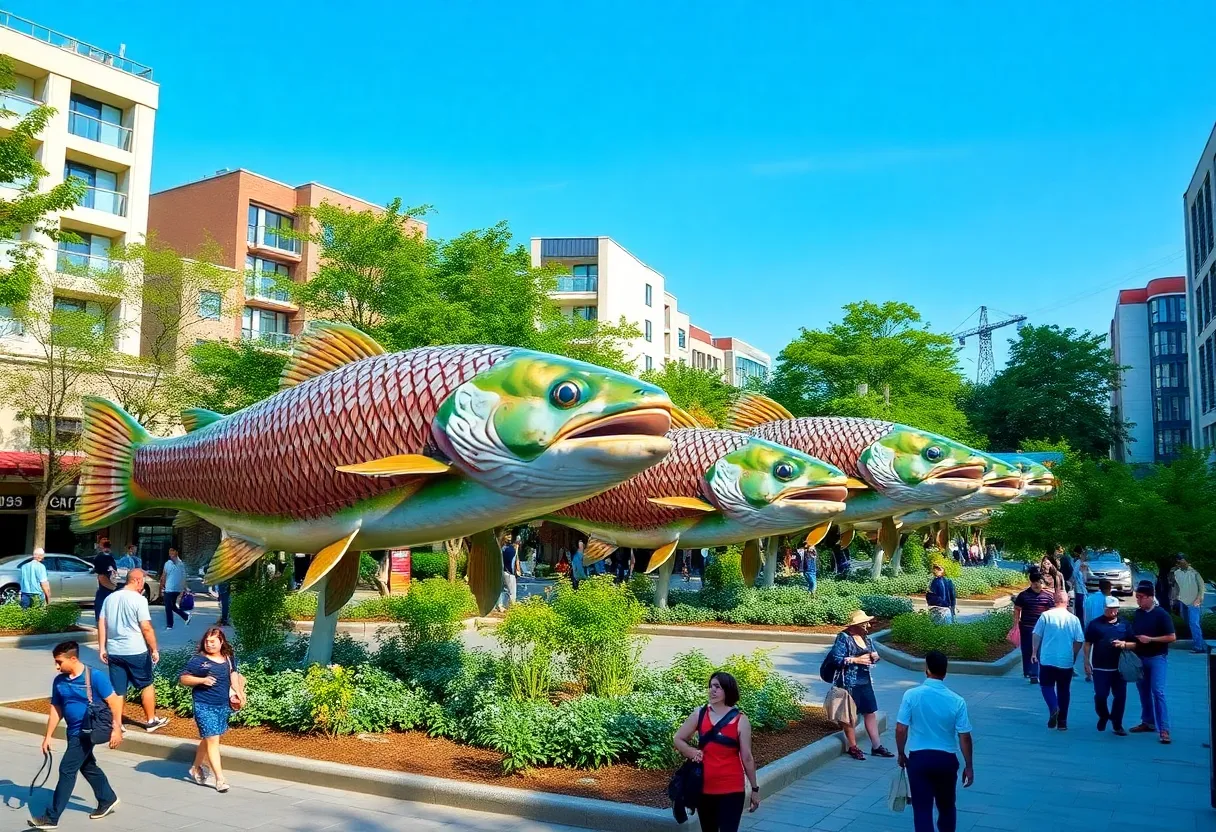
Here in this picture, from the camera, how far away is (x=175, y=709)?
9.99 metres

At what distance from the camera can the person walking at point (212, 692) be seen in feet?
24.1

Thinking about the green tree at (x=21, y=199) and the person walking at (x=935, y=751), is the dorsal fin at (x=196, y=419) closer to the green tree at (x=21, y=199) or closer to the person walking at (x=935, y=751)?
the green tree at (x=21, y=199)

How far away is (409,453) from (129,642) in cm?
371

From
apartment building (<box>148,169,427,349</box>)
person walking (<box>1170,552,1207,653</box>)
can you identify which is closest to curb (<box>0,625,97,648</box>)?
person walking (<box>1170,552,1207,653</box>)

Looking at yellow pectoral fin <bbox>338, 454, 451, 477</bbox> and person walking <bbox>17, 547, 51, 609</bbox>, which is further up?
yellow pectoral fin <bbox>338, 454, 451, 477</bbox>

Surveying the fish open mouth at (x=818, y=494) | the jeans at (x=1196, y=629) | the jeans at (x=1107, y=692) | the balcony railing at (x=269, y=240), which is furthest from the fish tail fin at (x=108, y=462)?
A: the balcony railing at (x=269, y=240)

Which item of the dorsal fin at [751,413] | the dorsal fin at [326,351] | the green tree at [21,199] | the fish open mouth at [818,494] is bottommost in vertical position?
the fish open mouth at [818,494]

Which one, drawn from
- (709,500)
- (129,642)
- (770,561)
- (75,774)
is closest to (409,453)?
(75,774)

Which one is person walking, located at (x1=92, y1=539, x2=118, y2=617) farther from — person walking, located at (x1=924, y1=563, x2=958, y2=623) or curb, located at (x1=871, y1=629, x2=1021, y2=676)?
person walking, located at (x1=924, y1=563, x2=958, y2=623)

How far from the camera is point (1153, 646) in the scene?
30.9 feet

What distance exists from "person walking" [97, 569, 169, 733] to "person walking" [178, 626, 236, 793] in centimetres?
214

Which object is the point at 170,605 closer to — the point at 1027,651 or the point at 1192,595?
the point at 1027,651

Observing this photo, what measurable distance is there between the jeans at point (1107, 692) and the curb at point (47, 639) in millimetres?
15142

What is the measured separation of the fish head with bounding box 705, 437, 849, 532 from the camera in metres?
16.0
